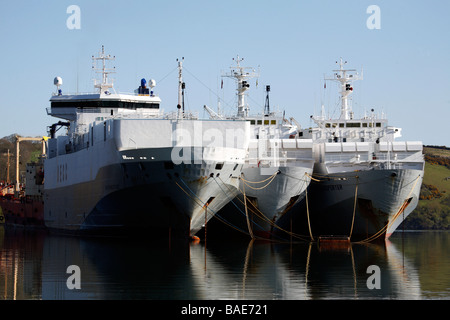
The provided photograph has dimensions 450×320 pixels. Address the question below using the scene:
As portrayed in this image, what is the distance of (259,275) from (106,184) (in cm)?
1701

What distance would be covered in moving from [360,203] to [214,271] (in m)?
19.7

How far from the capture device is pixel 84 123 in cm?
5038

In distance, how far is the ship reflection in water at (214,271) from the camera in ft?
73.5

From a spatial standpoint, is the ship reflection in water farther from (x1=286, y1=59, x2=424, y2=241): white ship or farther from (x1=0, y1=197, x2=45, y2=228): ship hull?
(x1=0, y1=197, x2=45, y2=228): ship hull

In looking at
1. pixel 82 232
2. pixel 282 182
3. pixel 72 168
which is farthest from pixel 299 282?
pixel 72 168

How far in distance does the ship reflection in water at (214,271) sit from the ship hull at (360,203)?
4.49 m

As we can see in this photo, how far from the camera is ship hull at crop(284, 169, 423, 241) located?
4406 cm

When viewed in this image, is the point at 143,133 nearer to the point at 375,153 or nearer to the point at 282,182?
the point at 282,182

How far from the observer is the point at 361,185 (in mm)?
44562

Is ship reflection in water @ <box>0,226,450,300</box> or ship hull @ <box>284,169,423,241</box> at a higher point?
ship hull @ <box>284,169,423,241</box>
